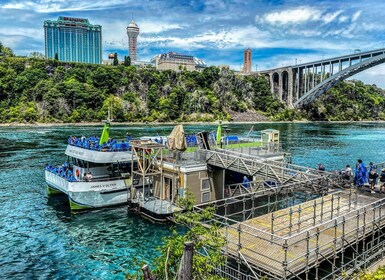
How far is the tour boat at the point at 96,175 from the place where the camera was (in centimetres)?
2162

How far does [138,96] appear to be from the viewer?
120625mm

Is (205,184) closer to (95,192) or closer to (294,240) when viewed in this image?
(95,192)

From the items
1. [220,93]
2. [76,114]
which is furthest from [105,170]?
[220,93]

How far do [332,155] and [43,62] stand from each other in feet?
331

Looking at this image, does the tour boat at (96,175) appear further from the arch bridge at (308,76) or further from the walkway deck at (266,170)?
the arch bridge at (308,76)

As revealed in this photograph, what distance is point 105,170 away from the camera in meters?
23.8

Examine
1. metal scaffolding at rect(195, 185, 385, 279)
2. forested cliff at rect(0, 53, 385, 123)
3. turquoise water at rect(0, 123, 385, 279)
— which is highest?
forested cliff at rect(0, 53, 385, 123)

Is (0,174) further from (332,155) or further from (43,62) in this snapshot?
(43,62)

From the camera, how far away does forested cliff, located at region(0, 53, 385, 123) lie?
101 m

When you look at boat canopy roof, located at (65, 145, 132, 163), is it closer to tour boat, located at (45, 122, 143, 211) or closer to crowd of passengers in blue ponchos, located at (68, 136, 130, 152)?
tour boat, located at (45, 122, 143, 211)

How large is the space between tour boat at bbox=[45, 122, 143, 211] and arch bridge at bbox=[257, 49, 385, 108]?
84.4 m

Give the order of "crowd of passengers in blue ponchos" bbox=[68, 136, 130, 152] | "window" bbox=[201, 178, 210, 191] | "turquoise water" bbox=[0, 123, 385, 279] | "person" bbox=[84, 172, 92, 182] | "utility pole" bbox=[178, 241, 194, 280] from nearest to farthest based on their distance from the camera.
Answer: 1. "utility pole" bbox=[178, 241, 194, 280]
2. "turquoise water" bbox=[0, 123, 385, 279]
3. "window" bbox=[201, 178, 210, 191]
4. "person" bbox=[84, 172, 92, 182]
5. "crowd of passengers in blue ponchos" bbox=[68, 136, 130, 152]

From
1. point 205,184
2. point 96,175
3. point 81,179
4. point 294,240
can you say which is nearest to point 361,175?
point 294,240

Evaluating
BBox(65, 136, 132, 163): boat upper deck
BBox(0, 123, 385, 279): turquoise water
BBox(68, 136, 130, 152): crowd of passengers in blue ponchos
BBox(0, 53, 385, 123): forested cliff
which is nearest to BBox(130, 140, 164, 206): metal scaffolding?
BBox(65, 136, 132, 163): boat upper deck
